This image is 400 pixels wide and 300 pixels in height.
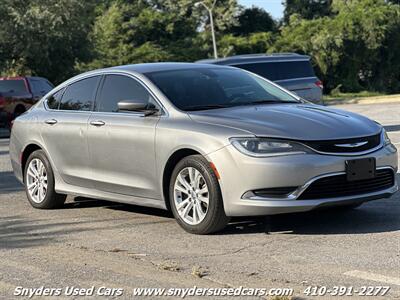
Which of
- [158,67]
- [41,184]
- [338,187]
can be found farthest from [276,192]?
[41,184]

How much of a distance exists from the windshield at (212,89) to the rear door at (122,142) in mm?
243

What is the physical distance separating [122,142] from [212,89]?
1.02 meters

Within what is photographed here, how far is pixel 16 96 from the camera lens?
21.8m

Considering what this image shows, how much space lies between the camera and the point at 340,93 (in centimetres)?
4722

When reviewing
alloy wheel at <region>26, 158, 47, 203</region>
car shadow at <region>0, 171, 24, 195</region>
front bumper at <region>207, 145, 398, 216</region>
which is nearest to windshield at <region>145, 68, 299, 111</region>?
front bumper at <region>207, 145, 398, 216</region>

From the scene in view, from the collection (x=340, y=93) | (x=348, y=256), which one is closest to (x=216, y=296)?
(x=348, y=256)

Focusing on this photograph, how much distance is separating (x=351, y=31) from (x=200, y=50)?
40.3ft

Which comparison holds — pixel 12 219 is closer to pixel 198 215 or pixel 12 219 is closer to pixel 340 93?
pixel 198 215

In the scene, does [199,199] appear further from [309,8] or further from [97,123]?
[309,8]

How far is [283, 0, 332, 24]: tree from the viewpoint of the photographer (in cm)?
6544

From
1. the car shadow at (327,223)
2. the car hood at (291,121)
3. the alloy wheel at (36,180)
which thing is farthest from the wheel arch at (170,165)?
the alloy wheel at (36,180)

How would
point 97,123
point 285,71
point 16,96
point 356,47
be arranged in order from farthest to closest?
point 356,47
point 16,96
point 285,71
point 97,123

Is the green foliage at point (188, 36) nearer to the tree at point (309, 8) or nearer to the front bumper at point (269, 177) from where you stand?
the tree at point (309, 8)

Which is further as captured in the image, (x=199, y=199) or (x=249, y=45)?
(x=249, y=45)
